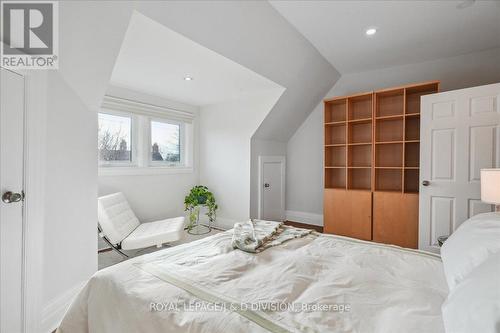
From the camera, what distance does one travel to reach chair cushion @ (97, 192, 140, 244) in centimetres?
246

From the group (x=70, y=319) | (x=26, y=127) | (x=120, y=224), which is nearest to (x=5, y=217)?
(x=26, y=127)

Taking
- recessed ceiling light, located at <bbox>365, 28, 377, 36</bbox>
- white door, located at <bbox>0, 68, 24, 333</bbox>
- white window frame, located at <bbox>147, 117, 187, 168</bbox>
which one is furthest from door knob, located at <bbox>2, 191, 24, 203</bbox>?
recessed ceiling light, located at <bbox>365, 28, 377, 36</bbox>

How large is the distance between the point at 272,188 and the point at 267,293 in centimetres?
326

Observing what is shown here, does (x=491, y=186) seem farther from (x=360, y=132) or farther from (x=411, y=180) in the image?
(x=360, y=132)

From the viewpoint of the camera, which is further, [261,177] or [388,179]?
[261,177]

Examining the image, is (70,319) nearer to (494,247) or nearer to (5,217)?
(5,217)

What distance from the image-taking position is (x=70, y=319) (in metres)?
1.15

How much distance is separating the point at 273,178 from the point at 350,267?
10.0 feet

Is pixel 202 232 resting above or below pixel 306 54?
below

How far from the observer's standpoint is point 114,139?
10.6ft

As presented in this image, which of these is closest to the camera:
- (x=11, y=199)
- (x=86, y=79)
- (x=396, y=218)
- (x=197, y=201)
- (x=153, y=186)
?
(x=11, y=199)

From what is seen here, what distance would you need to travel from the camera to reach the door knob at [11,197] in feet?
4.13

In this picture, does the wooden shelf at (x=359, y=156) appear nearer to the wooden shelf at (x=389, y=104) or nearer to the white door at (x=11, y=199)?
the wooden shelf at (x=389, y=104)

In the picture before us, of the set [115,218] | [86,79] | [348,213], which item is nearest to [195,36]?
[86,79]
